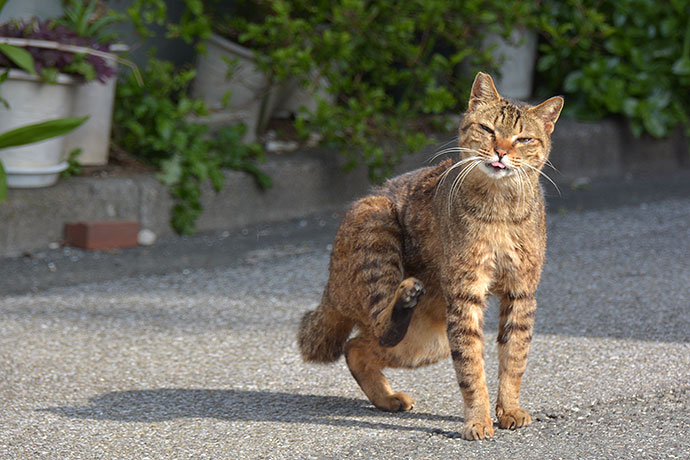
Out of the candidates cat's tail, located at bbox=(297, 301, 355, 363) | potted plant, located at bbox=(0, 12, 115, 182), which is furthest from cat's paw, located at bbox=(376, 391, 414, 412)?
potted plant, located at bbox=(0, 12, 115, 182)

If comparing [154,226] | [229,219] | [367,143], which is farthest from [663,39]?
[154,226]

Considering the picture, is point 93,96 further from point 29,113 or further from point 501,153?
point 501,153

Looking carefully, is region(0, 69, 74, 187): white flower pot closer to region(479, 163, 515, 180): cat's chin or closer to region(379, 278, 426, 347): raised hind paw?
region(379, 278, 426, 347): raised hind paw

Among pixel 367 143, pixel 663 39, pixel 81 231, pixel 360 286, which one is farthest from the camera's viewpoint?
pixel 663 39

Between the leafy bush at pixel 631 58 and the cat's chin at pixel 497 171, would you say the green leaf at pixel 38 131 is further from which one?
the leafy bush at pixel 631 58

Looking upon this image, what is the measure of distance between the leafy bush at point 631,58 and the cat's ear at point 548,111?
4574 millimetres

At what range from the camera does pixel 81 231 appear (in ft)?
19.1

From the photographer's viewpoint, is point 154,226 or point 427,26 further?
point 427,26

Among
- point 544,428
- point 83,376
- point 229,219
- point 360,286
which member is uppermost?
point 360,286

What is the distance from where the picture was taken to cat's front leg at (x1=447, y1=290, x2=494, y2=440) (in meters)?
3.22

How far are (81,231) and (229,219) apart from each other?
1.09 metres

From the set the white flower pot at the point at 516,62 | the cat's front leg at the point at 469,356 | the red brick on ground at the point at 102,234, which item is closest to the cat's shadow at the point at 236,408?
the cat's front leg at the point at 469,356

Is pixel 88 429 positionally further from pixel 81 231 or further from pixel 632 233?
pixel 632 233

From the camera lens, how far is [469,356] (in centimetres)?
322
